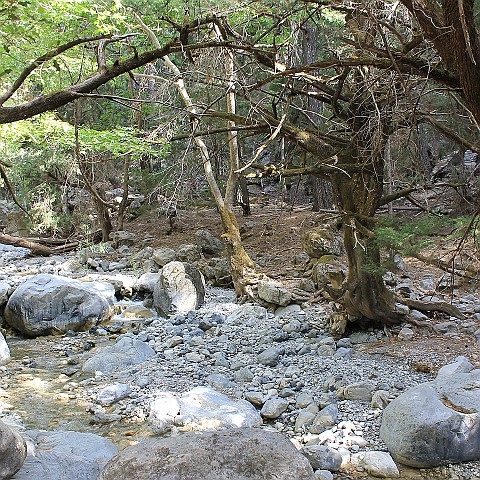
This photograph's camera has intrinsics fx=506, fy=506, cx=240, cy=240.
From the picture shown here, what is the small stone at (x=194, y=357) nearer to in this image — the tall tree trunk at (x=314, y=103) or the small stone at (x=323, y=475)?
the small stone at (x=323, y=475)

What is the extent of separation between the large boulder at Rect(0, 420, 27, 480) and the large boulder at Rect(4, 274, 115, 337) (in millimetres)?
5129

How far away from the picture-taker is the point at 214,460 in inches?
117

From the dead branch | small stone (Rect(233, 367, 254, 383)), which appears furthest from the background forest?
small stone (Rect(233, 367, 254, 383))

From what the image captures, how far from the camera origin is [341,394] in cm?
530

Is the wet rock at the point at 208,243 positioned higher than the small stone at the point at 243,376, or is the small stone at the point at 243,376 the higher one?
the wet rock at the point at 208,243

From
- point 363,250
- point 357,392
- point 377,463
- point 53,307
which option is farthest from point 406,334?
point 53,307

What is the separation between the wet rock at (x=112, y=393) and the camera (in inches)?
226

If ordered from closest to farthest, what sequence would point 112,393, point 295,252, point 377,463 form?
point 377,463 < point 112,393 < point 295,252

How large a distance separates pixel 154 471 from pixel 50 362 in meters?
4.89

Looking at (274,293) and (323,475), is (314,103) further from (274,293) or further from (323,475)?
(323,475)

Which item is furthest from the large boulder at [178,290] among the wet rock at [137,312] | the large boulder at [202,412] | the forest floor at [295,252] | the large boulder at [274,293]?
the large boulder at [202,412]

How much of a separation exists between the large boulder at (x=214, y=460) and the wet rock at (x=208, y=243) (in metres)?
9.45

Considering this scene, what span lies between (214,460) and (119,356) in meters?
4.33

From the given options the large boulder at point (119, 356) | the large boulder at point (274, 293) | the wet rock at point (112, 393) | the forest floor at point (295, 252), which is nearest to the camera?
the wet rock at point (112, 393)
